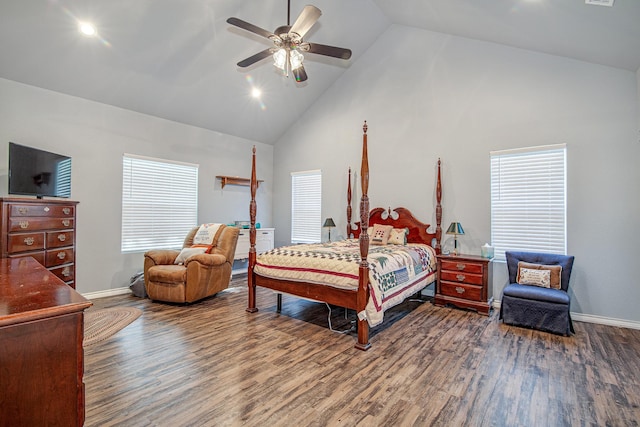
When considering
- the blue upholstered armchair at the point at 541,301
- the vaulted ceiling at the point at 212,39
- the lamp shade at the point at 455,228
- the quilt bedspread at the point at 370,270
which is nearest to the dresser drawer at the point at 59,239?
the vaulted ceiling at the point at 212,39

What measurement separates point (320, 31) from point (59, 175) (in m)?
4.19

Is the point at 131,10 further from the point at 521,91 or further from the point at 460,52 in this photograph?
the point at 521,91

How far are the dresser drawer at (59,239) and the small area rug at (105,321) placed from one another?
905mm

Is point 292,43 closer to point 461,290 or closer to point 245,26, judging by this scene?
point 245,26

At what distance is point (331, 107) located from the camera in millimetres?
6340

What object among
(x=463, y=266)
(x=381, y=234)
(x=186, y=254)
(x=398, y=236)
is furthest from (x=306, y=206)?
(x=463, y=266)

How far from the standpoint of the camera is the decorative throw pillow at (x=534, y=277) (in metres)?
3.76

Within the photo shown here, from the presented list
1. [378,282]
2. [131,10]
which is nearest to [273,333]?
[378,282]

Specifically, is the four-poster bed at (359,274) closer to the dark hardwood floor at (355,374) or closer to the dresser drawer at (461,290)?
the dresser drawer at (461,290)

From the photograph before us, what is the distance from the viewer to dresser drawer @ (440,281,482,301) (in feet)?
13.6

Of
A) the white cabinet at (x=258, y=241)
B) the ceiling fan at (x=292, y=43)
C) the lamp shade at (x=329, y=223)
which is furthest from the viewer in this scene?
the white cabinet at (x=258, y=241)

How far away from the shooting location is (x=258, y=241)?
6469mm

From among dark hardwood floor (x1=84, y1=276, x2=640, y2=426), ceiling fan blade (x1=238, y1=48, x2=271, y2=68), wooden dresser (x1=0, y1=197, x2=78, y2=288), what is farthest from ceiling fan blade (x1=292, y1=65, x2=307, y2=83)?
wooden dresser (x1=0, y1=197, x2=78, y2=288)

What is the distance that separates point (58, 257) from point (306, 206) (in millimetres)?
4195
